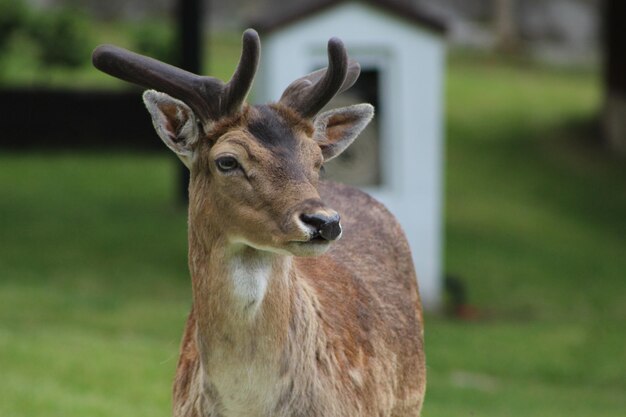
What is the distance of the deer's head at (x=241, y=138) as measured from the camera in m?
5.47

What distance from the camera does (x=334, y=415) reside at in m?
5.88

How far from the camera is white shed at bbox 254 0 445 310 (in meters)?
16.4

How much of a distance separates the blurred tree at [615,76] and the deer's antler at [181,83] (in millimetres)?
18841

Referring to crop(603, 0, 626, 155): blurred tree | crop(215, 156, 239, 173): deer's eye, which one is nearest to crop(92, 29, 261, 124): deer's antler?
crop(215, 156, 239, 173): deer's eye

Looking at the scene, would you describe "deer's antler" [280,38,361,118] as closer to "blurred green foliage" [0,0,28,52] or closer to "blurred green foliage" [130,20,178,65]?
"blurred green foliage" [130,20,178,65]

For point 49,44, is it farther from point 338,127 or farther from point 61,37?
point 338,127

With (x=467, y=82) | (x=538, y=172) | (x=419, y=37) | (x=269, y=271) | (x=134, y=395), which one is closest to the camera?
(x=269, y=271)

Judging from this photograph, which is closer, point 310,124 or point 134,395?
point 310,124

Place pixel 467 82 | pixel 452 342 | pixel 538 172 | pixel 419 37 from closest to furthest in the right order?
pixel 452 342 → pixel 419 37 → pixel 538 172 → pixel 467 82

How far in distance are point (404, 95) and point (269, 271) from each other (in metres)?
11.1

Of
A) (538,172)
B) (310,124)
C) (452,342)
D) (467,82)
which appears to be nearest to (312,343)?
(310,124)

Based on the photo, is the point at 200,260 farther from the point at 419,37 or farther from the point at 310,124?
the point at 419,37

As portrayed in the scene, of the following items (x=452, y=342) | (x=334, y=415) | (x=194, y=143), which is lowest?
(x=452, y=342)

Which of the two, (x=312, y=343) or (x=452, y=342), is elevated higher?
(x=312, y=343)
